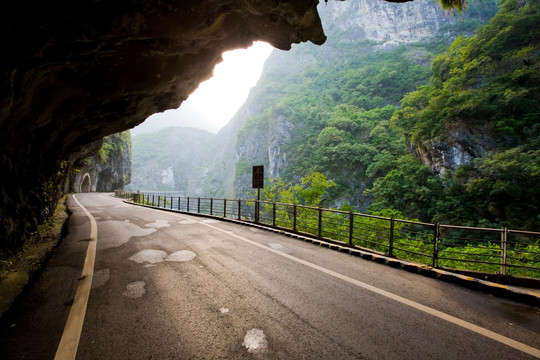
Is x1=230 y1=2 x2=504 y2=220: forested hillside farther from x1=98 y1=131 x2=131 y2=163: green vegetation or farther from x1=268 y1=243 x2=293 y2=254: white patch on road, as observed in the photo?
x1=98 y1=131 x2=131 y2=163: green vegetation

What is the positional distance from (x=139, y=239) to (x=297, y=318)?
20.0 ft

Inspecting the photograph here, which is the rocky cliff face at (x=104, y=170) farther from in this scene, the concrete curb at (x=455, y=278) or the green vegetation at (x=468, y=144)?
the concrete curb at (x=455, y=278)

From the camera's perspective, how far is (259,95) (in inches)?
5108

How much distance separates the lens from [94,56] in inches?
206

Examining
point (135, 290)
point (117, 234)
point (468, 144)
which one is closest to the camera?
point (135, 290)

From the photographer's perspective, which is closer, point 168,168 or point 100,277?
point 100,277

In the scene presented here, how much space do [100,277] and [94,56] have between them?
4.76 m

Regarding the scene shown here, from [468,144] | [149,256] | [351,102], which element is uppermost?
[351,102]

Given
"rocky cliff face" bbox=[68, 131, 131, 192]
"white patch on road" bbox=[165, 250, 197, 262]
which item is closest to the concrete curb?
"white patch on road" bbox=[165, 250, 197, 262]

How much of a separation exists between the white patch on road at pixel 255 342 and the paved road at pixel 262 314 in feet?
0.03

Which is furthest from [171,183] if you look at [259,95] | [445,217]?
[445,217]

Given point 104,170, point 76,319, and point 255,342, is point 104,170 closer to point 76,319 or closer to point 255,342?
point 76,319

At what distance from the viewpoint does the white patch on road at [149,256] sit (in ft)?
17.0

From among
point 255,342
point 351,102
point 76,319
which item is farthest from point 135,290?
point 351,102
